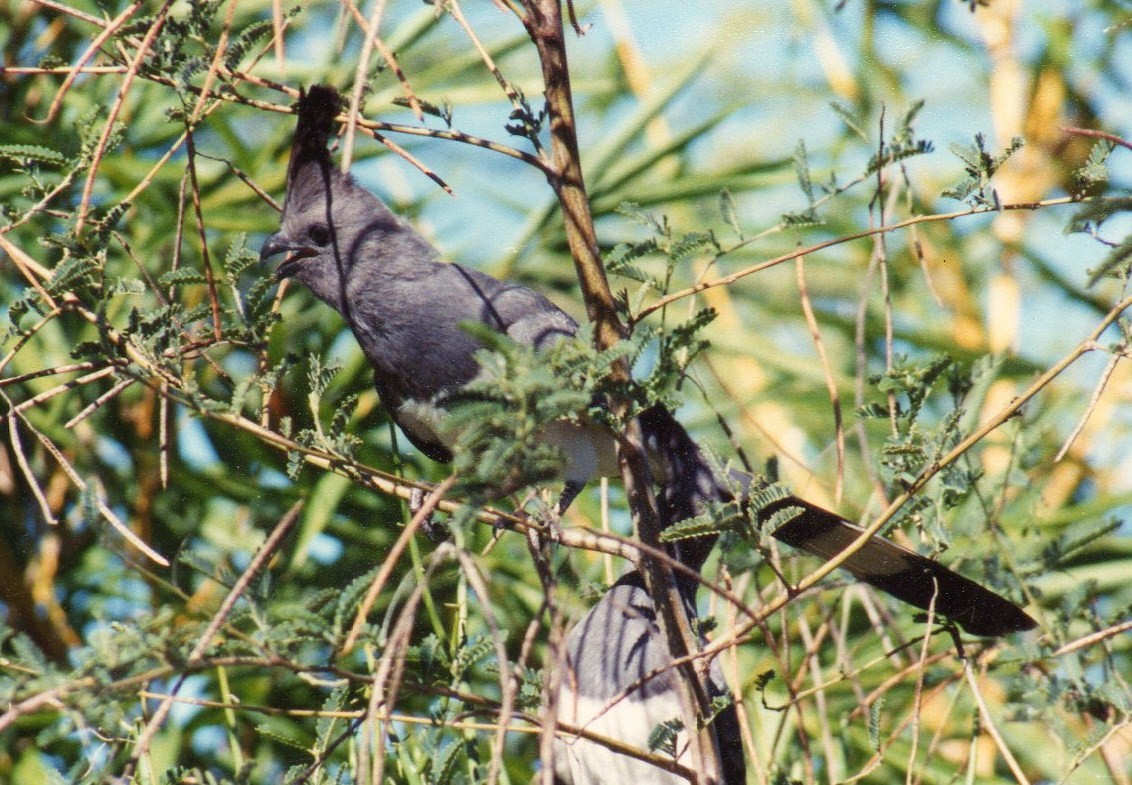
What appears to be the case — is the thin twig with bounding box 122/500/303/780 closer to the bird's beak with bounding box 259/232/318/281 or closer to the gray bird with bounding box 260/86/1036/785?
the gray bird with bounding box 260/86/1036/785

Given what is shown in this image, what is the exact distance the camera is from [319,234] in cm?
312

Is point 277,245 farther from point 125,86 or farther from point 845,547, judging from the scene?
point 845,547

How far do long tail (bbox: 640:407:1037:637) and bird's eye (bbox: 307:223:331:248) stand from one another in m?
0.89

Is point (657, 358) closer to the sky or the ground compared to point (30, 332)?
closer to the sky

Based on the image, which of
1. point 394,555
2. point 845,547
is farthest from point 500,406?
point 845,547

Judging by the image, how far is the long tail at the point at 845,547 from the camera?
2.46m

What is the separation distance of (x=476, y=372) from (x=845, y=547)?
91 centimetres

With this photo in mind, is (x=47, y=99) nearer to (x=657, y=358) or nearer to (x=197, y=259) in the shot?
(x=197, y=259)

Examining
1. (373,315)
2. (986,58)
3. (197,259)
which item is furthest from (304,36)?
(986,58)

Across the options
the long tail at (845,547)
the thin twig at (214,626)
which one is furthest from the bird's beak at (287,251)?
the thin twig at (214,626)

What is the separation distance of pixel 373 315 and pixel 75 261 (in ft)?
4.22

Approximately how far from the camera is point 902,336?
A: 413 cm

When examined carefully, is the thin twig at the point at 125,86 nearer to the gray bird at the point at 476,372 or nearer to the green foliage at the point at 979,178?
the gray bird at the point at 476,372

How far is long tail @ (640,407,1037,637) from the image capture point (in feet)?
8.09
